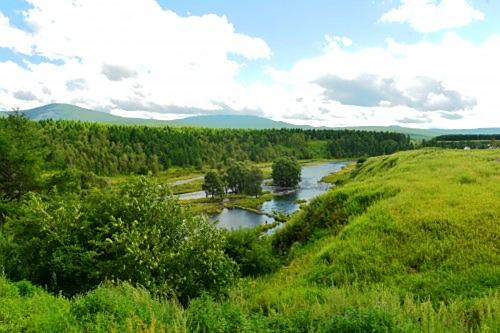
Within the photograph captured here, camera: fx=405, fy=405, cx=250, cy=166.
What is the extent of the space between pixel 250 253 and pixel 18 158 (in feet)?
102

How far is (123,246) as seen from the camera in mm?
21812

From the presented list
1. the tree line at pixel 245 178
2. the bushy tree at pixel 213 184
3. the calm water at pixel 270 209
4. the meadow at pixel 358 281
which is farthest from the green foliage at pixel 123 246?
the tree line at pixel 245 178

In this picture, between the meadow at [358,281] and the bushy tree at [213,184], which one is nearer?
the meadow at [358,281]

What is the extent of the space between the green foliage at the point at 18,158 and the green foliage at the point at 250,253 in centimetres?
2874

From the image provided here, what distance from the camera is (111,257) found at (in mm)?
23438

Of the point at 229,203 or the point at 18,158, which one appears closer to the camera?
the point at 18,158

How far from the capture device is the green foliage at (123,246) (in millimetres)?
20969

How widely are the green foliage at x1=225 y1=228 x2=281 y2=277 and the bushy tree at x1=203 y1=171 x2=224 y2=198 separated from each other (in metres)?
101

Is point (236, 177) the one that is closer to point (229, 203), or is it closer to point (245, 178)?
point (245, 178)

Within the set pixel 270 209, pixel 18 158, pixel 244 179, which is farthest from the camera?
pixel 244 179

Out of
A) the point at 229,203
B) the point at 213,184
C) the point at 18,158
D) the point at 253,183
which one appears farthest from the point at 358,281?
the point at 253,183

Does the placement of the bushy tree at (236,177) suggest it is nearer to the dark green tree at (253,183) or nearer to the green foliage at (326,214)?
the dark green tree at (253,183)

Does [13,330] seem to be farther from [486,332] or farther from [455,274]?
[455,274]

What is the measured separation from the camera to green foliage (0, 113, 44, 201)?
43.8 metres
